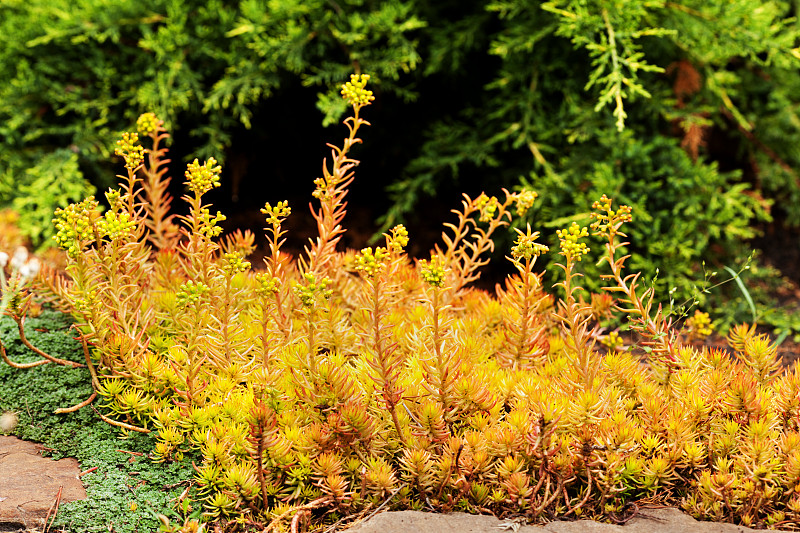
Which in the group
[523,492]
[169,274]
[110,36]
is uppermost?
[110,36]

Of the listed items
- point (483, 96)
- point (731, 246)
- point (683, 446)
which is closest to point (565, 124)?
point (483, 96)

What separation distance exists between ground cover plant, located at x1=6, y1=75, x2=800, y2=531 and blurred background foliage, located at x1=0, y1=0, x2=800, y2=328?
1496mm

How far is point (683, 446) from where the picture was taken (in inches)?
88.7

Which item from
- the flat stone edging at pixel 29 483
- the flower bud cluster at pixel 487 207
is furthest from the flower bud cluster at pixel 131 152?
the flower bud cluster at pixel 487 207

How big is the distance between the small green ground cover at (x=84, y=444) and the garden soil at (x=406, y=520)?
70mm

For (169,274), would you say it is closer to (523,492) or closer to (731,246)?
(523,492)

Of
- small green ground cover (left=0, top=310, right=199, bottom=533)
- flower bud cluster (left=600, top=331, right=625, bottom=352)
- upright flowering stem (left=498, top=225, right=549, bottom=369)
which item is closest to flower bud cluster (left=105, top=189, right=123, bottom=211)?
small green ground cover (left=0, top=310, right=199, bottom=533)

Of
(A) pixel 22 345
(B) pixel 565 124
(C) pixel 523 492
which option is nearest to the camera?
(C) pixel 523 492

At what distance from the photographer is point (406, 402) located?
2.34m

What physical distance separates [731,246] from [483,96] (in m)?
2.06

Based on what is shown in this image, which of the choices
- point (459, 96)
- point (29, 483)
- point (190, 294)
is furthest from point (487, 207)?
point (459, 96)

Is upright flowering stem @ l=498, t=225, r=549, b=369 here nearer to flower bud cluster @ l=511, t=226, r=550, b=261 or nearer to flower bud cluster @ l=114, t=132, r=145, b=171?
flower bud cluster @ l=511, t=226, r=550, b=261

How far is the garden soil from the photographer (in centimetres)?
207

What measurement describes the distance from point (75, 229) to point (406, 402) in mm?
1315
